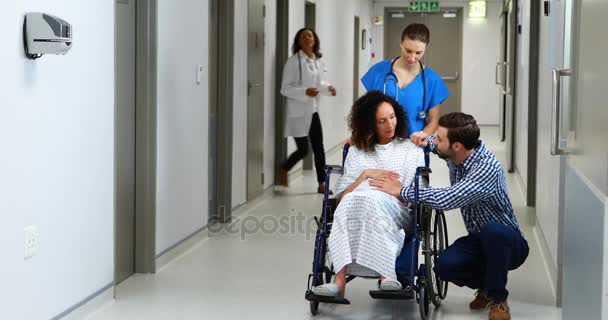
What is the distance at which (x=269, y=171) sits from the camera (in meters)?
8.95

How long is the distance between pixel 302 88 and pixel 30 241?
5221 millimetres

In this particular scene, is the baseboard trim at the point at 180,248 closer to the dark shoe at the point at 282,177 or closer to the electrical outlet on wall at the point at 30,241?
the electrical outlet on wall at the point at 30,241

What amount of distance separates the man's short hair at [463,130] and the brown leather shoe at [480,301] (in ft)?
2.52

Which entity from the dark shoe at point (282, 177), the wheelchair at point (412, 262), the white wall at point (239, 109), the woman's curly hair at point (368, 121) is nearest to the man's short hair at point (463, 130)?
the wheelchair at point (412, 262)

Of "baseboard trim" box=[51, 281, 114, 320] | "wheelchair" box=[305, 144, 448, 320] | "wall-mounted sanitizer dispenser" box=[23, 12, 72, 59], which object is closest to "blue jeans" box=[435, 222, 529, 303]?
"wheelchair" box=[305, 144, 448, 320]

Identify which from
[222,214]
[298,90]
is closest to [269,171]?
[298,90]

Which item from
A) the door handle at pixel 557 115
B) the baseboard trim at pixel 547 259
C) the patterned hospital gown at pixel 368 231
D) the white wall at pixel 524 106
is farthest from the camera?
the white wall at pixel 524 106

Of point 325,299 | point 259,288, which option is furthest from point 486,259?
point 259,288

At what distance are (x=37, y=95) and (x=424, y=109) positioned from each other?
2252mm

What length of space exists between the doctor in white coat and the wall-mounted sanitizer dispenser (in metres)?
5.07

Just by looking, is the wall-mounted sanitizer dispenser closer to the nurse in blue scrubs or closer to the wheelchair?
the wheelchair

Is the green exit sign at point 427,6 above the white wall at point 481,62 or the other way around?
above

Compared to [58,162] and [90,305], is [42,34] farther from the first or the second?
[90,305]

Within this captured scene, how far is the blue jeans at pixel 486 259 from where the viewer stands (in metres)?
4.29
